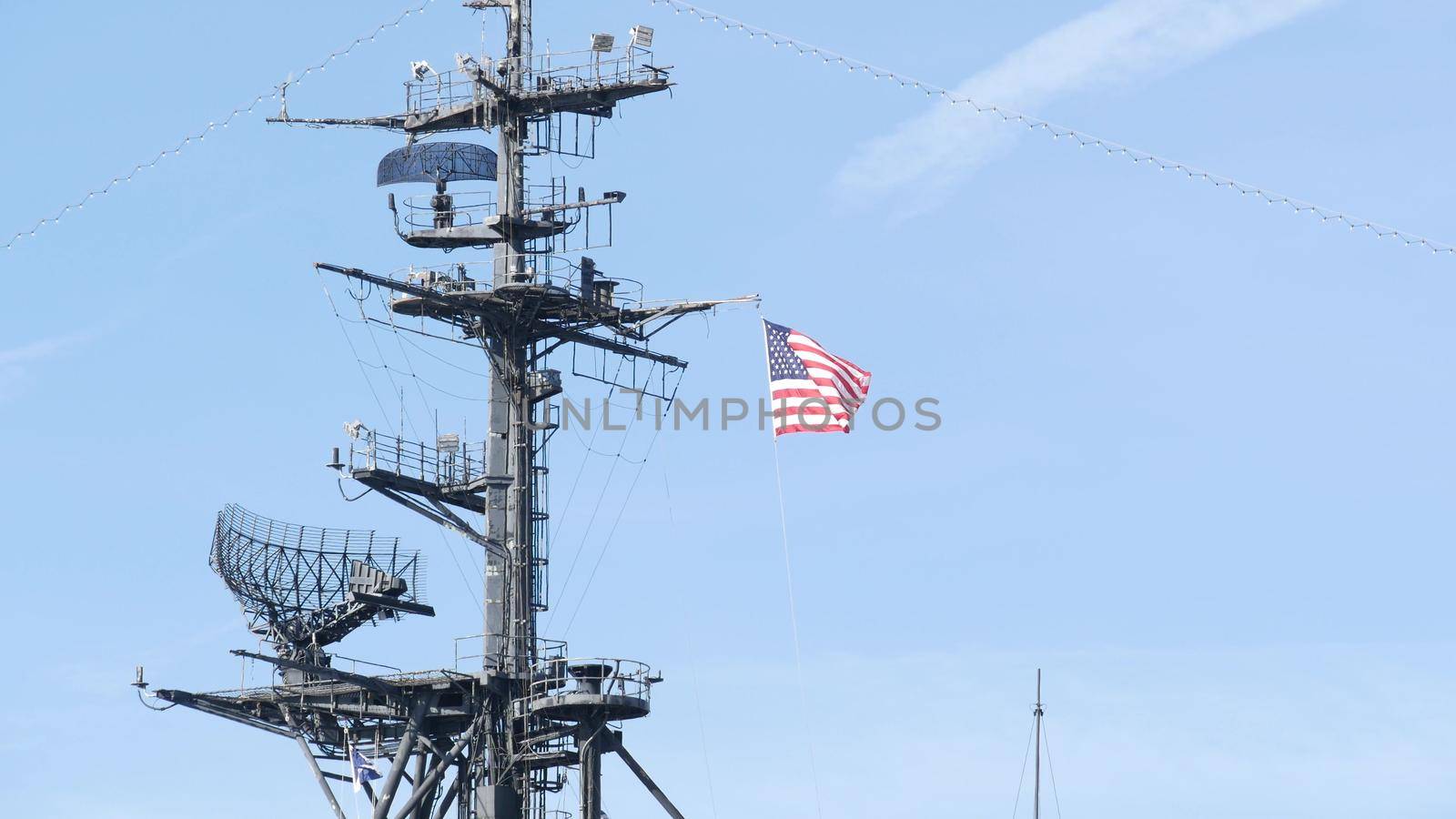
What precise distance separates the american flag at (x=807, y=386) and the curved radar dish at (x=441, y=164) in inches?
453

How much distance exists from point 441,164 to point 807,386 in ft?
46.7

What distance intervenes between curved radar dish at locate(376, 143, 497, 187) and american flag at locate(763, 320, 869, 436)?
1151 centimetres

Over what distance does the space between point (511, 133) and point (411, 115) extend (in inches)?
132

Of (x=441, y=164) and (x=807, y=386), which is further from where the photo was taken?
(x=441, y=164)

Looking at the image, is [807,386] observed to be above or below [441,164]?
below

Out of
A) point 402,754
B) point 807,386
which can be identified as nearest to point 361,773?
point 402,754

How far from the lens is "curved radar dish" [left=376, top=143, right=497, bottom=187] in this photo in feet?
396

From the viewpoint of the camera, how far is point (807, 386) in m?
114

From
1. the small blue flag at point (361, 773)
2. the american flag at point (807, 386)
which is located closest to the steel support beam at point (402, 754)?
the small blue flag at point (361, 773)

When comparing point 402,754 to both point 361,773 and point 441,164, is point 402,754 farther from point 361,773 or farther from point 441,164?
point 441,164

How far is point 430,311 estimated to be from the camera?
390ft

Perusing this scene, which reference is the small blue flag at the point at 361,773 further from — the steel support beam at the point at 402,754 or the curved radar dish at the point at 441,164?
the curved radar dish at the point at 441,164

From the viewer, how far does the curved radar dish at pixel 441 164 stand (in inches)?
4751

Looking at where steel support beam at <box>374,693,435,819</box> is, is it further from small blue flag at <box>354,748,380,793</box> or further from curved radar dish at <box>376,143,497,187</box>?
curved radar dish at <box>376,143,497,187</box>
